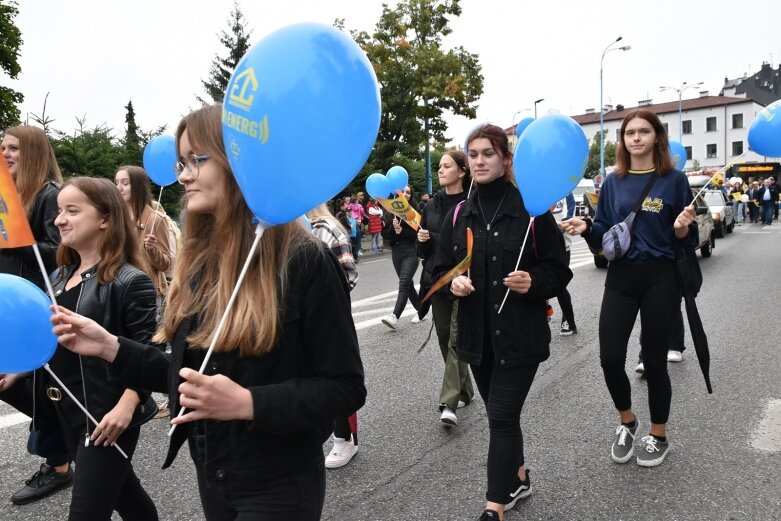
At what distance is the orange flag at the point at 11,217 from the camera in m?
1.96

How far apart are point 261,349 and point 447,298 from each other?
3218mm

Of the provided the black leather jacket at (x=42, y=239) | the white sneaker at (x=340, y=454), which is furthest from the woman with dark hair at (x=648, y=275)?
the black leather jacket at (x=42, y=239)

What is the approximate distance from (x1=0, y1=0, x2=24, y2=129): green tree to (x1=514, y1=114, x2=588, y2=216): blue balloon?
1123 inches

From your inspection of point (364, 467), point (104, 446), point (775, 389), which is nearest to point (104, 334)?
point (104, 446)

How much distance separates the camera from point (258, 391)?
4.91 feet

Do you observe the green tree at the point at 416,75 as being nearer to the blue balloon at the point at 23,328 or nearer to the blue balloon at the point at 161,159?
the blue balloon at the point at 161,159

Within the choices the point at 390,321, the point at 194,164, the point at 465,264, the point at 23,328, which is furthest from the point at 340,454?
the point at 390,321

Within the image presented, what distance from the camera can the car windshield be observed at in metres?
18.3

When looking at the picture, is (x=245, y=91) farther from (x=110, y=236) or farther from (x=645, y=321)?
(x=645, y=321)

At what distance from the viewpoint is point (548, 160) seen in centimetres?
306

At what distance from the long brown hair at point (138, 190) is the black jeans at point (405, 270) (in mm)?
3349

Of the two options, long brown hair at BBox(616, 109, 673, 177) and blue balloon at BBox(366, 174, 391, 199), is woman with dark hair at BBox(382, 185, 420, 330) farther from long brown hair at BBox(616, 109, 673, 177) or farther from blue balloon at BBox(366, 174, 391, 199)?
long brown hair at BBox(616, 109, 673, 177)

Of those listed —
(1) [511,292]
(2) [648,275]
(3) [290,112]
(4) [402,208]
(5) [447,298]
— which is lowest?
(5) [447,298]

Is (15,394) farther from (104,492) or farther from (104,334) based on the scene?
(104,334)
